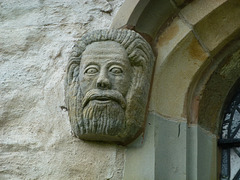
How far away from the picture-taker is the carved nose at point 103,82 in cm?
367

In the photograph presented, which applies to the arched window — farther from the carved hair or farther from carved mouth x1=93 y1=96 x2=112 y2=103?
carved mouth x1=93 y1=96 x2=112 y2=103

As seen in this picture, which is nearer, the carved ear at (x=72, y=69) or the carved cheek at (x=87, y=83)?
the carved cheek at (x=87, y=83)

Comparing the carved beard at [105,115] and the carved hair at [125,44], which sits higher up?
the carved hair at [125,44]

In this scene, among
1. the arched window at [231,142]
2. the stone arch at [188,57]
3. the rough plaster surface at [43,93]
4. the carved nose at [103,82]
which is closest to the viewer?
the carved nose at [103,82]

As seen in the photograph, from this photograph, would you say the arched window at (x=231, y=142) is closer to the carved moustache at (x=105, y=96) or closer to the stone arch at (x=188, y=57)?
the stone arch at (x=188, y=57)

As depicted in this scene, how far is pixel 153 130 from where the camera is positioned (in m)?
3.79

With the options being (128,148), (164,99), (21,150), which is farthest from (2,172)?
(164,99)

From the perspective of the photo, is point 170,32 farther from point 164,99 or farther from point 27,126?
point 27,126

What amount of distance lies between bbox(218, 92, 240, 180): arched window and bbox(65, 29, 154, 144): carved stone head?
0.55 m

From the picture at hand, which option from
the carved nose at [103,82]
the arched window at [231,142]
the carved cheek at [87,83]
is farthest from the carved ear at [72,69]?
the arched window at [231,142]

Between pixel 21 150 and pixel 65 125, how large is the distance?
0.26m

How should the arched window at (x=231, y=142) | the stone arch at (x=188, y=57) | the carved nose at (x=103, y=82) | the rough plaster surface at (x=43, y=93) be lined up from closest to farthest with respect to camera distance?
the carved nose at (x=103, y=82) → the rough plaster surface at (x=43, y=93) → the stone arch at (x=188, y=57) → the arched window at (x=231, y=142)

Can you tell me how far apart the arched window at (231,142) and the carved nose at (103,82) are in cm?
79

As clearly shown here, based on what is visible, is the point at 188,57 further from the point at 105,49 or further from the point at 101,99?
the point at 101,99
